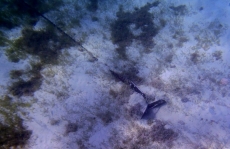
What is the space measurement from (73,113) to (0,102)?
2334mm

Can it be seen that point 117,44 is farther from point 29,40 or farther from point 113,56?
point 29,40

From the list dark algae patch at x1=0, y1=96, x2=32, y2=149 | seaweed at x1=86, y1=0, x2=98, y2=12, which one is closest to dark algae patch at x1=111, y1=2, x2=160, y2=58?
seaweed at x1=86, y1=0, x2=98, y2=12

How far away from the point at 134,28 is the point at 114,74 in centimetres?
306

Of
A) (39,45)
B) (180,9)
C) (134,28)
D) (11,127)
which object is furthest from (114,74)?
(180,9)

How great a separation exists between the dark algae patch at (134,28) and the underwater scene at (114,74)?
5 centimetres

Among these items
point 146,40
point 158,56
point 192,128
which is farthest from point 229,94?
point 146,40

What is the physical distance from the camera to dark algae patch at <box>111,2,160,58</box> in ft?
28.2

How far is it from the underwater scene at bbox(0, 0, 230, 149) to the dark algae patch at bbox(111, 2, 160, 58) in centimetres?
5

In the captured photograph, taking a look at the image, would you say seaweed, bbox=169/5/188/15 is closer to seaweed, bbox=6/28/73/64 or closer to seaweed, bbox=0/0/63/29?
seaweed, bbox=6/28/73/64

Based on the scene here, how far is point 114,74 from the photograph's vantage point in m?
7.44

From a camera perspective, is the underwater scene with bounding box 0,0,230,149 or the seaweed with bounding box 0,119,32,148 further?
the underwater scene with bounding box 0,0,230,149

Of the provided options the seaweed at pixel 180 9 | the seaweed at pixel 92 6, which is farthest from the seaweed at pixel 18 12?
the seaweed at pixel 180 9

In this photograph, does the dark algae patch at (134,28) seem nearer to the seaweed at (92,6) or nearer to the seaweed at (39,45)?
the seaweed at (92,6)

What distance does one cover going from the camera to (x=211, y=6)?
10.1m
